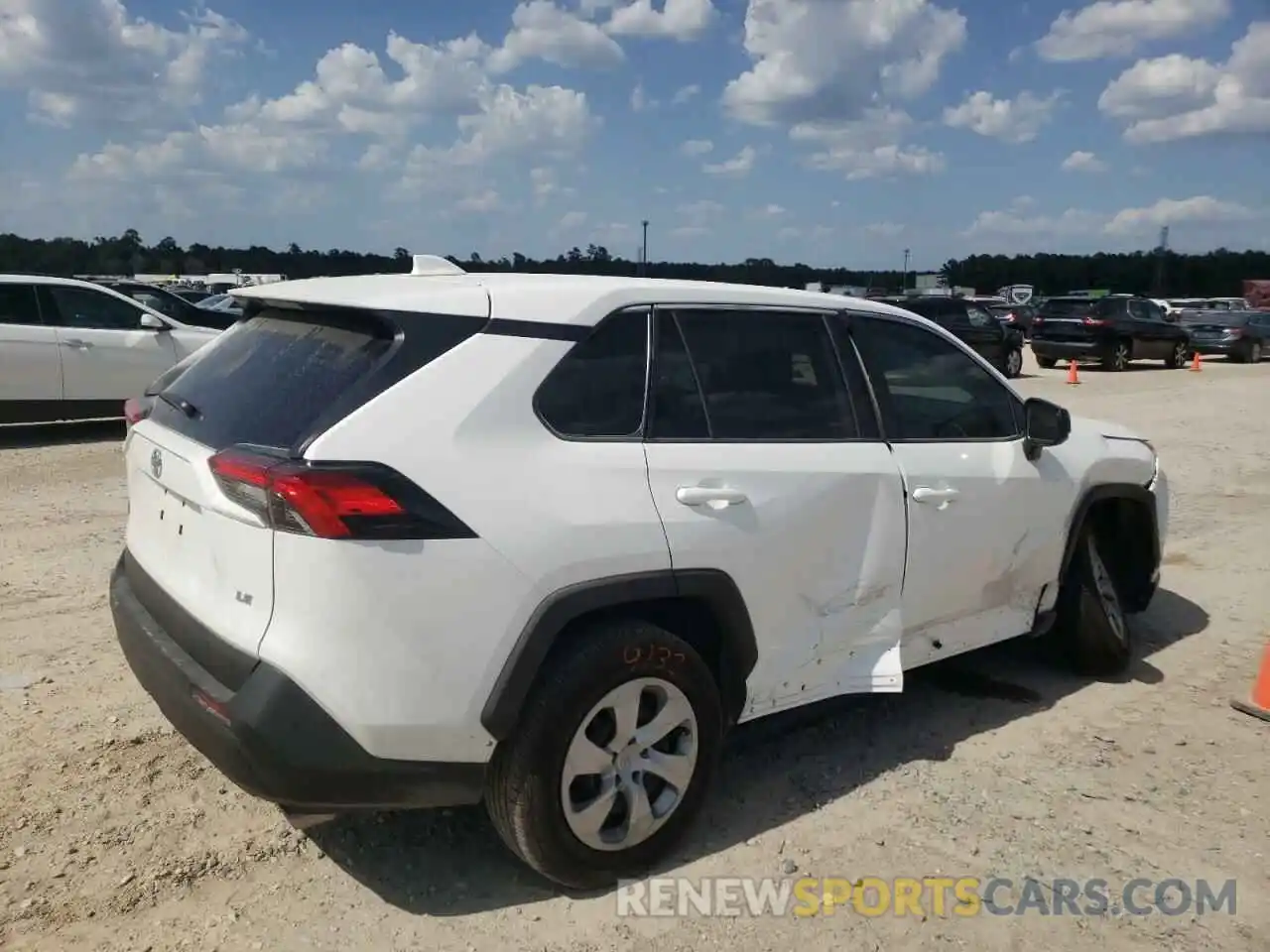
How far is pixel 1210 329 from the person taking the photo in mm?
30453

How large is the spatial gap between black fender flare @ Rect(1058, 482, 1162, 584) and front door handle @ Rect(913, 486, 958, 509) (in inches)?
37.5

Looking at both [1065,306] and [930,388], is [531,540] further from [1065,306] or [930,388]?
[1065,306]

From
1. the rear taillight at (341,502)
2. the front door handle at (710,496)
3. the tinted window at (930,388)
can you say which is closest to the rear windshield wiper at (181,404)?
the rear taillight at (341,502)

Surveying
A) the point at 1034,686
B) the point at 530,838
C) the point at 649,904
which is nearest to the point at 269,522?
the point at 530,838

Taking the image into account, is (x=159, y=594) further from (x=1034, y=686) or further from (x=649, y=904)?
(x=1034, y=686)

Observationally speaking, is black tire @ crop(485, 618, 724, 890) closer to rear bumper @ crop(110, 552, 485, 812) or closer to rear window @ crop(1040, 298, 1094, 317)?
rear bumper @ crop(110, 552, 485, 812)

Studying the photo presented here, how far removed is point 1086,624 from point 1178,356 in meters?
24.3

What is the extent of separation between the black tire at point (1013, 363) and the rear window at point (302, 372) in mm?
21583

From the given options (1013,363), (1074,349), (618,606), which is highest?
(618,606)

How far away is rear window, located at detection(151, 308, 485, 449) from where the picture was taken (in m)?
2.87

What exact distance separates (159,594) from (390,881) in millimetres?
1117

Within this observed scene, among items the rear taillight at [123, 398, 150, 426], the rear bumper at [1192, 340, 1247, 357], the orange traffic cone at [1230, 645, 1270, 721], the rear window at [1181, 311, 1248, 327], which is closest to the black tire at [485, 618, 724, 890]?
the rear taillight at [123, 398, 150, 426]

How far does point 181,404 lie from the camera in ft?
11.2

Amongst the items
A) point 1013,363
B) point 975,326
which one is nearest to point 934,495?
point 975,326
